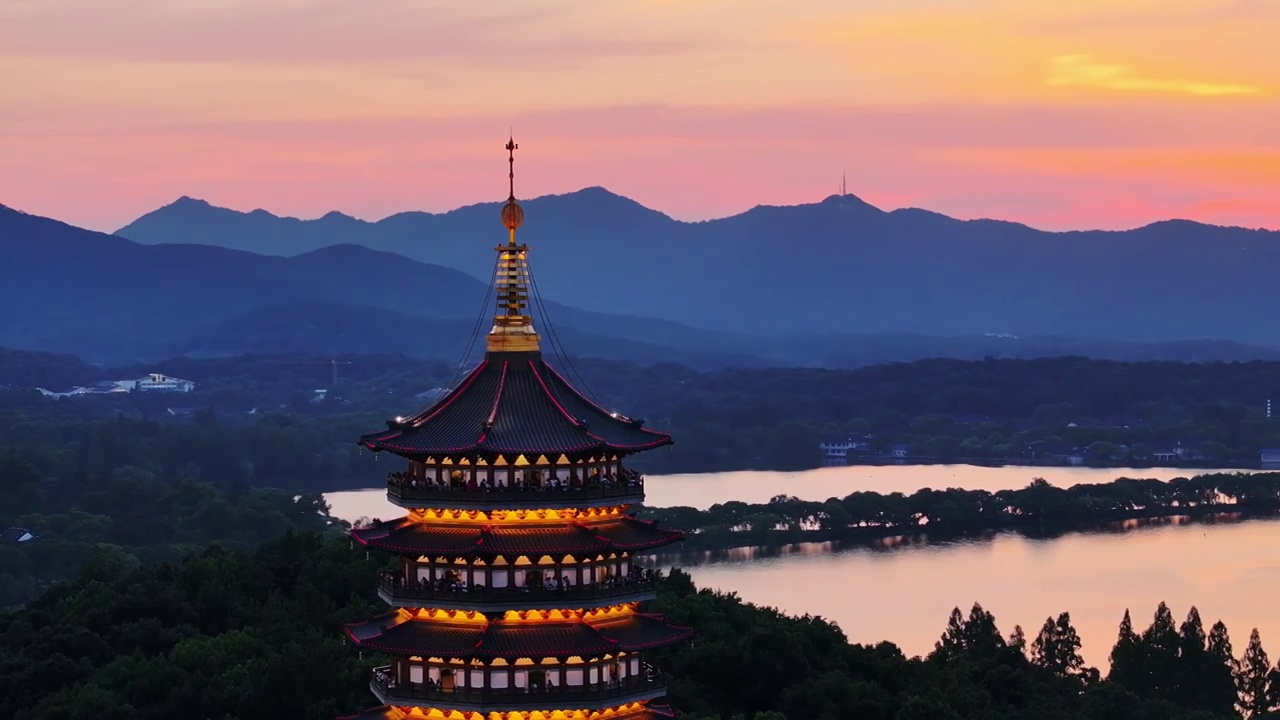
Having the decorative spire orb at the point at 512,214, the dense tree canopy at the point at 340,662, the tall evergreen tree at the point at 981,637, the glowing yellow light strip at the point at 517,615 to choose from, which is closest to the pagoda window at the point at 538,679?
the glowing yellow light strip at the point at 517,615

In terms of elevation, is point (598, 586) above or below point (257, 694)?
above

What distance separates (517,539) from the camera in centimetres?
3784

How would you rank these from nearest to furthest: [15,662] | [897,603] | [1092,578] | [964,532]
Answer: [15,662], [897,603], [1092,578], [964,532]

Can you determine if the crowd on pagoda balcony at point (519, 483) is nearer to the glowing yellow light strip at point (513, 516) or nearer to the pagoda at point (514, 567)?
the pagoda at point (514, 567)

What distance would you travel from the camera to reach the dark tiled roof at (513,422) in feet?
125

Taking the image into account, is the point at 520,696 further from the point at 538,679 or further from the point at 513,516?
the point at 513,516

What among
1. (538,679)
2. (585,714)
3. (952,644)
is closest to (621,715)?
(585,714)

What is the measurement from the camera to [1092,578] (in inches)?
4584

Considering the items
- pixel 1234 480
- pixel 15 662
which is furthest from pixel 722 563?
pixel 15 662

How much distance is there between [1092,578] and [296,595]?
200 feet

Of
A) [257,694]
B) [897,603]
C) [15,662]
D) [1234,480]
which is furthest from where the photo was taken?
[1234,480]

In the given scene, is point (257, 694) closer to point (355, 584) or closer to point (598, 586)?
point (355, 584)

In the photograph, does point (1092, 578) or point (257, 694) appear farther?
point (1092, 578)

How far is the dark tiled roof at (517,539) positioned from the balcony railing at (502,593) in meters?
0.57
